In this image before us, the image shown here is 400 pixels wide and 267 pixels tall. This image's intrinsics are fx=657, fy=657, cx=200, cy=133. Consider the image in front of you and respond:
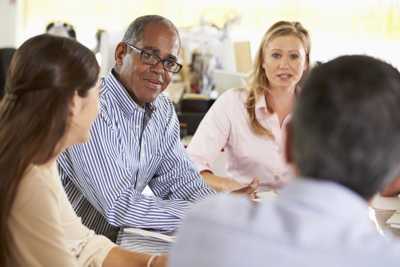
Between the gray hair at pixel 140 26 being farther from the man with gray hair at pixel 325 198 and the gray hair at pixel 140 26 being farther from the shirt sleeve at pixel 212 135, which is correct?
the man with gray hair at pixel 325 198

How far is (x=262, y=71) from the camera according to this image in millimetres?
2572

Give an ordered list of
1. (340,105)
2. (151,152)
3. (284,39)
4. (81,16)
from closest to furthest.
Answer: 1. (340,105)
2. (151,152)
3. (284,39)
4. (81,16)

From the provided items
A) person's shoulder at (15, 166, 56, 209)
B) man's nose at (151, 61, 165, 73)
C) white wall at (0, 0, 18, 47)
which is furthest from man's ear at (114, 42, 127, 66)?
white wall at (0, 0, 18, 47)

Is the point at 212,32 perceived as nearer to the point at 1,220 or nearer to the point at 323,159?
the point at 1,220

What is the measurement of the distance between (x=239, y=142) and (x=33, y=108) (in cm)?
127

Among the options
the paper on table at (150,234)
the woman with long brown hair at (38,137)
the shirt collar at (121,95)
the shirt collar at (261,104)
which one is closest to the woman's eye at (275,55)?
the shirt collar at (261,104)

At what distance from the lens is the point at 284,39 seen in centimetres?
251

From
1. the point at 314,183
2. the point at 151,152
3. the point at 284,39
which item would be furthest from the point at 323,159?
the point at 284,39

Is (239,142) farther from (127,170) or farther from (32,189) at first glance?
(32,189)

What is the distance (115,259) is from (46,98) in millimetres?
416

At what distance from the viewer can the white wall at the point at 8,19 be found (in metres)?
7.27

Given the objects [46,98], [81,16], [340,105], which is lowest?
[81,16]

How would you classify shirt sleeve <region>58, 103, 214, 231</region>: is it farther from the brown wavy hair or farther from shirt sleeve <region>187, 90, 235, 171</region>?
shirt sleeve <region>187, 90, 235, 171</region>

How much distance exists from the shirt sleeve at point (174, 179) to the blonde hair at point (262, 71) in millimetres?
485
